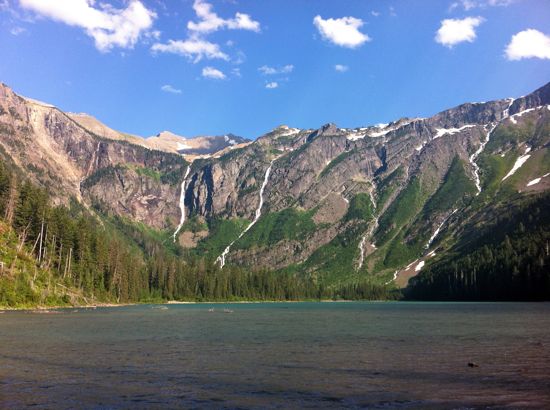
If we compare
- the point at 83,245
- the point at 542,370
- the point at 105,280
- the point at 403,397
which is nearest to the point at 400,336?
the point at 542,370

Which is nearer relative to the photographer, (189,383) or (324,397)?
(324,397)

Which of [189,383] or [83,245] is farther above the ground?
[83,245]

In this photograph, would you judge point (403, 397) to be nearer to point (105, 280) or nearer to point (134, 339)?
point (134, 339)

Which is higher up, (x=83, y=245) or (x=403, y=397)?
(x=83, y=245)

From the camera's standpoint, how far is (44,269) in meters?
128

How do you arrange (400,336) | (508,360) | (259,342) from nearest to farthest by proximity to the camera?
(508,360) < (259,342) < (400,336)

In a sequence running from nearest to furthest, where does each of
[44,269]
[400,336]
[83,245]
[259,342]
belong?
[259,342]
[400,336]
[44,269]
[83,245]

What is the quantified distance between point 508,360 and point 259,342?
2781 centimetres

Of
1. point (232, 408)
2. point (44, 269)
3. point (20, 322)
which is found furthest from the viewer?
point (44, 269)

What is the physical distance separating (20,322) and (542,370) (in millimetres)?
74496

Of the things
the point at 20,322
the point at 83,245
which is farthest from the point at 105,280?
the point at 20,322

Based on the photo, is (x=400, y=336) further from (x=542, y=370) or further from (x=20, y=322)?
(x=20, y=322)

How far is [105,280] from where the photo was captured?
17012cm

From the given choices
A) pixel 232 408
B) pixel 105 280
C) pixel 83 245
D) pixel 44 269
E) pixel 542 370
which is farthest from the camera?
pixel 105 280
